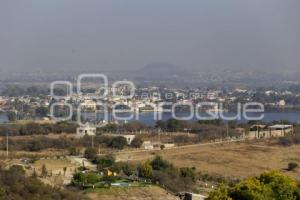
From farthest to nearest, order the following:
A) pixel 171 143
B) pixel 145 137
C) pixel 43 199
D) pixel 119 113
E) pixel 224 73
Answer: pixel 224 73
pixel 119 113
pixel 145 137
pixel 171 143
pixel 43 199

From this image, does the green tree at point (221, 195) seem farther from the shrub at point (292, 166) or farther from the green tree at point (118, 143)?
the green tree at point (118, 143)

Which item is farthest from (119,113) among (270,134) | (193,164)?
(193,164)

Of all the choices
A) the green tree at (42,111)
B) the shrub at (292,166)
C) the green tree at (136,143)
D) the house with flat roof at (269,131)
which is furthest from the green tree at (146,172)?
the green tree at (42,111)

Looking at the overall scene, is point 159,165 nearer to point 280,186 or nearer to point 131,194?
point 131,194

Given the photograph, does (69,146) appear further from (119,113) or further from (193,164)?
(119,113)

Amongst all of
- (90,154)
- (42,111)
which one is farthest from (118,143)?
(42,111)

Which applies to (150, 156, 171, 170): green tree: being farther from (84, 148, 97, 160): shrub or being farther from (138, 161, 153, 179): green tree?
(84, 148, 97, 160): shrub
